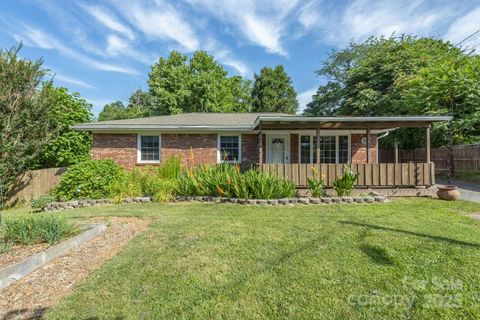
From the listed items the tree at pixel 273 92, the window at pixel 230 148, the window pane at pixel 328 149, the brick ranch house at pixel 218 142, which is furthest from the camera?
the tree at pixel 273 92

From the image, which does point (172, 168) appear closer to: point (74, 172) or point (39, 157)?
point (74, 172)

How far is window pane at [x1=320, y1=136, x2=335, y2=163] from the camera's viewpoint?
12195 mm

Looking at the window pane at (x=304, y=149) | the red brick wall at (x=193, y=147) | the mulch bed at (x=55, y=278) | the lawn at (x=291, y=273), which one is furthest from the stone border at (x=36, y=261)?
the window pane at (x=304, y=149)

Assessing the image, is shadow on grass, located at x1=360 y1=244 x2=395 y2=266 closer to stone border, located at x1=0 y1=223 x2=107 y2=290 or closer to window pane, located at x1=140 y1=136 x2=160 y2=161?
stone border, located at x1=0 y1=223 x2=107 y2=290

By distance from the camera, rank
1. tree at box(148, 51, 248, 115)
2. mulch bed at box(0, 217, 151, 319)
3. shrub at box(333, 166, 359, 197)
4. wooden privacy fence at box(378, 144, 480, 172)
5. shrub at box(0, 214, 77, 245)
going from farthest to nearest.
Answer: tree at box(148, 51, 248, 115) → wooden privacy fence at box(378, 144, 480, 172) → shrub at box(333, 166, 359, 197) → shrub at box(0, 214, 77, 245) → mulch bed at box(0, 217, 151, 319)

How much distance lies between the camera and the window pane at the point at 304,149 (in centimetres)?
1207

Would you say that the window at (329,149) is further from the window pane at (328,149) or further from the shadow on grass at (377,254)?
the shadow on grass at (377,254)

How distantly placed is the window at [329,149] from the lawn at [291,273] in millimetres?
6857

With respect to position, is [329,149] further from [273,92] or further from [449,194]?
[273,92]

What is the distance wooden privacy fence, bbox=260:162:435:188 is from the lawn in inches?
132

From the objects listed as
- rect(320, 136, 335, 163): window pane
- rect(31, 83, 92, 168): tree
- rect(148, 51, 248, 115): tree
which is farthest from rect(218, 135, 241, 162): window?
rect(148, 51, 248, 115): tree

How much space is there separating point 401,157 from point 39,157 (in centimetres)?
2323

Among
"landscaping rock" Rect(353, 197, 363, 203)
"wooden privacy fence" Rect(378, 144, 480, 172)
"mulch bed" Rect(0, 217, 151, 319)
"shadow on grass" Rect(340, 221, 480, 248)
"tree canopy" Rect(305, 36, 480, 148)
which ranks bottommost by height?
"mulch bed" Rect(0, 217, 151, 319)

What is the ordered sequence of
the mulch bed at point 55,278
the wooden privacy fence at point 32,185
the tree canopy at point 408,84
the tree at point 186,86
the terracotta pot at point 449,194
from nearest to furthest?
1. the mulch bed at point 55,278
2. the terracotta pot at point 449,194
3. the wooden privacy fence at point 32,185
4. the tree canopy at point 408,84
5. the tree at point 186,86
